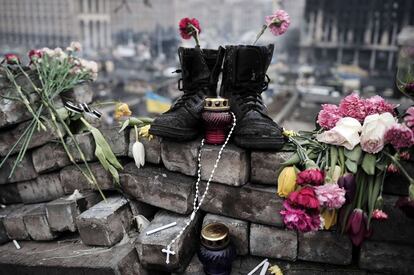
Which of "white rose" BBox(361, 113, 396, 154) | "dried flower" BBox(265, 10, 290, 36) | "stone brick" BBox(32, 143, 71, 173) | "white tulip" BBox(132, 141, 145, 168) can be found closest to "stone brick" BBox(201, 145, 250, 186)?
"white tulip" BBox(132, 141, 145, 168)

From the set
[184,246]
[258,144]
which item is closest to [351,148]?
[258,144]

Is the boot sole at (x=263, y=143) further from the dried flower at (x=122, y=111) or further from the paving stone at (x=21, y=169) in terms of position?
the paving stone at (x=21, y=169)

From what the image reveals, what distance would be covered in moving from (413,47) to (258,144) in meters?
1.24

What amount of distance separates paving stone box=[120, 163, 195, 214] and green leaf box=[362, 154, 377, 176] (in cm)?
110

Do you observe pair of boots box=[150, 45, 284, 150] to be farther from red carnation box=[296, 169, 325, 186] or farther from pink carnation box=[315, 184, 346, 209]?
pink carnation box=[315, 184, 346, 209]

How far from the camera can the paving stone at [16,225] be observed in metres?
2.88

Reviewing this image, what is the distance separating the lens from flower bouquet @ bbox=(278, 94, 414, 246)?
6.53ft

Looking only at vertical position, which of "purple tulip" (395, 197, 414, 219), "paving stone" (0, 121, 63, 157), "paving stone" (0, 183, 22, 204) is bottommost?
"paving stone" (0, 183, 22, 204)

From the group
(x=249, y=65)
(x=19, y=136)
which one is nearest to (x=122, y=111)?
(x=19, y=136)

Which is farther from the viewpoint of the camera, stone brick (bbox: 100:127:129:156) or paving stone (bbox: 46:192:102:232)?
stone brick (bbox: 100:127:129:156)

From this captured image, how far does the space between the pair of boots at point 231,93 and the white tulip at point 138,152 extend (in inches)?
11.2

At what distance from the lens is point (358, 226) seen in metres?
2.04

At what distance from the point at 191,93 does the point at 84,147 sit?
95 centimetres

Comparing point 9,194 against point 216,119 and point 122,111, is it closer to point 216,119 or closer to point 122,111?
point 122,111
